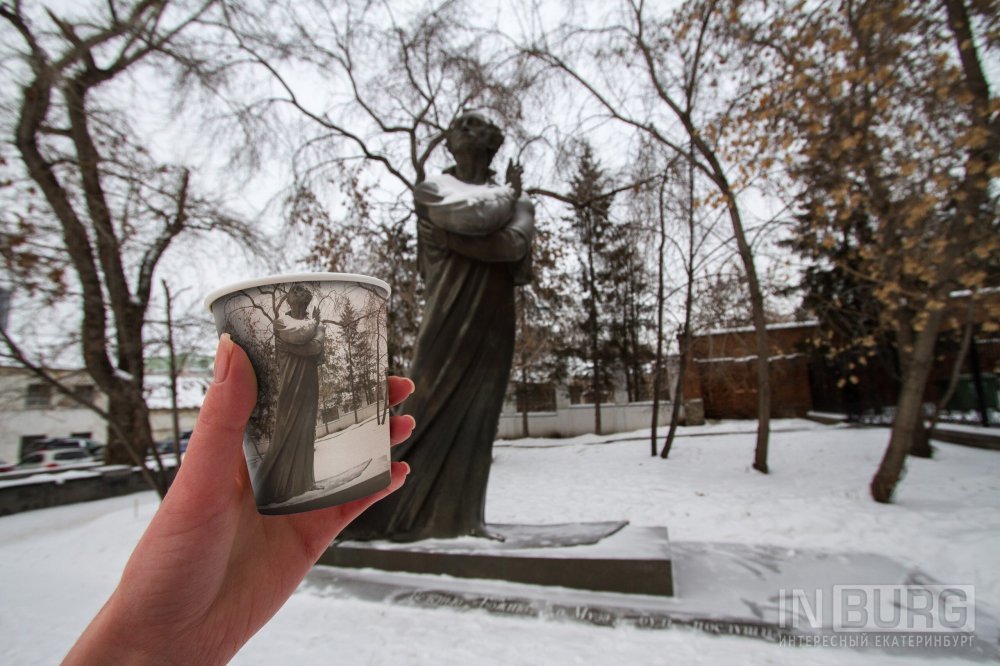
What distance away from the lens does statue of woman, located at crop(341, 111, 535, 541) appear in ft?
12.5

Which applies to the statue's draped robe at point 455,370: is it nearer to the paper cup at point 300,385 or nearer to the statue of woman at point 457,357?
the statue of woman at point 457,357

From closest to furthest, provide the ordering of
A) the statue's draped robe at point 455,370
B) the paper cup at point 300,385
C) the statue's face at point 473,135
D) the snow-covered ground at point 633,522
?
the paper cup at point 300,385, the snow-covered ground at point 633,522, the statue's draped robe at point 455,370, the statue's face at point 473,135

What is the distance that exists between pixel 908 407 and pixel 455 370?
16.6 ft

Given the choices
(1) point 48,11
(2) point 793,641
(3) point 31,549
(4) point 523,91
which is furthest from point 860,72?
(3) point 31,549

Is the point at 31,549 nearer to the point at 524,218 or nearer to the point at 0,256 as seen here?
the point at 0,256

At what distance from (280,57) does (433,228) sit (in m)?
7.74

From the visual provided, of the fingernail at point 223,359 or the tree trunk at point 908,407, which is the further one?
Result: the tree trunk at point 908,407

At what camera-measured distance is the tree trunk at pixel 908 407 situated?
547 cm

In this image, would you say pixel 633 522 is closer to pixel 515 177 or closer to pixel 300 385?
pixel 515 177

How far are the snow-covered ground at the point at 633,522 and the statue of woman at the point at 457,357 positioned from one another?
84cm

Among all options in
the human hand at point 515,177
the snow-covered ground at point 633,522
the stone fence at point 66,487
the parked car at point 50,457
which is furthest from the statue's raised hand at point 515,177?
the parked car at point 50,457

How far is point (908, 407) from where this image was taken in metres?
5.53

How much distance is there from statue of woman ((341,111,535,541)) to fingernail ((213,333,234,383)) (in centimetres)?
280

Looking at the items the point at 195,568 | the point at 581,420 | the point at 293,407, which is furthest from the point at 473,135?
the point at 581,420
